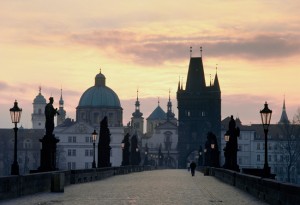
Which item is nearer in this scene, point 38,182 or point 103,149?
point 38,182

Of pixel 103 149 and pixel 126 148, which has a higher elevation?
pixel 126 148

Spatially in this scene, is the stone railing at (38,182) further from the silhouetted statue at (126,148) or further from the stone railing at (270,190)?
the silhouetted statue at (126,148)

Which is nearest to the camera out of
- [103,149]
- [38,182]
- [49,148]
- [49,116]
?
[38,182]

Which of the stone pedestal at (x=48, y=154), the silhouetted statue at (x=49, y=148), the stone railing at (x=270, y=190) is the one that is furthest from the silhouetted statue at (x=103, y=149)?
the stone railing at (x=270, y=190)

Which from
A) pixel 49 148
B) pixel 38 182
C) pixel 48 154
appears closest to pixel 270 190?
pixel 38 182

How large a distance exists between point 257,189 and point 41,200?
897cm

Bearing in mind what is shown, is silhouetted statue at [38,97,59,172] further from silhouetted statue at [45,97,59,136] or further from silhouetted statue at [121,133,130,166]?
silhouetted statue at [121,133,130,166]

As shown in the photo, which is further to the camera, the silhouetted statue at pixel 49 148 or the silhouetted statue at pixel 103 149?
the silhouetted statue at pixel 103 149

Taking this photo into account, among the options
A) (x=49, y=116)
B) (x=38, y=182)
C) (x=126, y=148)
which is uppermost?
(x=49, y=116)

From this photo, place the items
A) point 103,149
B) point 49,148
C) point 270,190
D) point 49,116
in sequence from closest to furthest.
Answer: point 270,190
point 49,148
point 49,116
point 103,149

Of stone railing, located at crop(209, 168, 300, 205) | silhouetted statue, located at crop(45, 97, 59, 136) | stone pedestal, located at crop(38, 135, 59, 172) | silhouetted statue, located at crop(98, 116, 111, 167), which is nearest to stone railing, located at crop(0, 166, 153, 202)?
stone pedestal, located at crop(38, 135, 59, 172)

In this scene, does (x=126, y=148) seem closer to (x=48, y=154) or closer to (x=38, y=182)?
(x=48, y=154)

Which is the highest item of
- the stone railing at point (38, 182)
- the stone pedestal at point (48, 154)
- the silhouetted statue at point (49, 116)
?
the silhouetted statue at point (49, 116)

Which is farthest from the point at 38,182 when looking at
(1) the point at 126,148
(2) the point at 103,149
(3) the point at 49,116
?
(1) the point at 126,148
